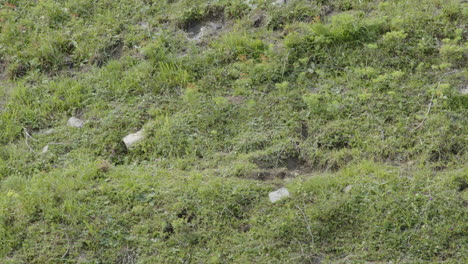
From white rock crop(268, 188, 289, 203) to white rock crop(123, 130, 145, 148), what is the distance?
1.55 meters

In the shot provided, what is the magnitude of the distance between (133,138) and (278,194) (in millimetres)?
1678

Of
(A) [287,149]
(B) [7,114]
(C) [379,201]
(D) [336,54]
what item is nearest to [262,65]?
(D) [336,54]

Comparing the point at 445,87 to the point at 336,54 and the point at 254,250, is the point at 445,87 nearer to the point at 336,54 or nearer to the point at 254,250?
the point at 336,54

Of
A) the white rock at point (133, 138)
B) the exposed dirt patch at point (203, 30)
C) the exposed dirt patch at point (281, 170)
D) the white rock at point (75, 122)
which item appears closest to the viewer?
the exposed dirt patch at point (281, 170)

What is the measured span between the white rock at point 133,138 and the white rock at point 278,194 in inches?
61.1

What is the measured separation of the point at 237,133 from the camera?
5.67 m

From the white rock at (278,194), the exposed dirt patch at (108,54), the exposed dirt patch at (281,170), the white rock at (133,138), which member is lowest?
the exposed dirt patch at (281,170)

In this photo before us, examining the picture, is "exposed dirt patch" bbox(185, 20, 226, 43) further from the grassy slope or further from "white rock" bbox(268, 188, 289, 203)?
"white rock" bbox(268, 188, 289, 203)

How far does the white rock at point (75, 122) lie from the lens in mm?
6167

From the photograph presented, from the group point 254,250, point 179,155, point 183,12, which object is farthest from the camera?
point 183,12

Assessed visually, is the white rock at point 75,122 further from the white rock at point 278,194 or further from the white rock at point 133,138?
the white rock at point 278,194

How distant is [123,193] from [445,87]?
9.66ft

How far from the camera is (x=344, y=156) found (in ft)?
17.0

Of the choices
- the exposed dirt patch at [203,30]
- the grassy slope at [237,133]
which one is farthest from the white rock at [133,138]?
the exposed dirt patch at [203,30]
